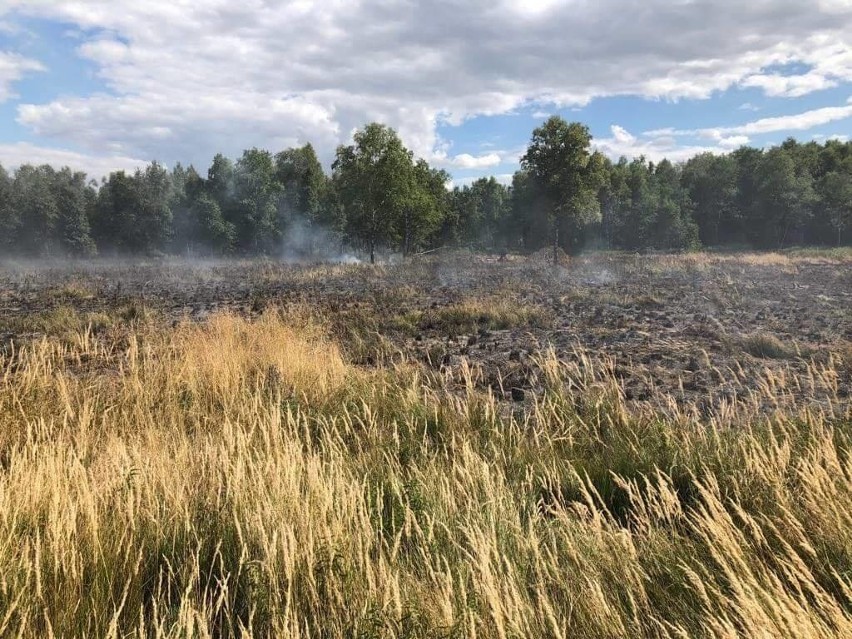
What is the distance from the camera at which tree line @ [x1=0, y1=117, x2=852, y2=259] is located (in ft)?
170

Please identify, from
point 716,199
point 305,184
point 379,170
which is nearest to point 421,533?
point 379,170

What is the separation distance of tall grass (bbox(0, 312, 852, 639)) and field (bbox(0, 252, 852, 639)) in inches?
0.7

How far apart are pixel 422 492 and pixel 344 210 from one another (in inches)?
1966

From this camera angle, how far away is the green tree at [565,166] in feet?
82.1

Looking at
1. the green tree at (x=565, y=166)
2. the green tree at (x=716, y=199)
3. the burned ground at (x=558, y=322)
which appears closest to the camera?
the burned ground at (x=558, y=322)

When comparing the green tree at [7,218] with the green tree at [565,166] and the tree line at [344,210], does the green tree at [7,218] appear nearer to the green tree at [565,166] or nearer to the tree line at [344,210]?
the tree line at [344,210]

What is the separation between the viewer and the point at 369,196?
32344mm

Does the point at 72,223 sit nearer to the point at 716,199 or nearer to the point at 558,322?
the point at 558,322

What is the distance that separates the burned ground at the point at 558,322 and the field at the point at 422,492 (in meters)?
0.10

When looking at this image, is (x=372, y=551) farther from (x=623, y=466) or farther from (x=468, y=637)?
(x=623, y=466)

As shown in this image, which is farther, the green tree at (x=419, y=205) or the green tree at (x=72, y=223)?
the green tree at (x=72, y=223)

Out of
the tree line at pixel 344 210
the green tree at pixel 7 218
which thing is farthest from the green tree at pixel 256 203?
the green tree at pixel 7 218

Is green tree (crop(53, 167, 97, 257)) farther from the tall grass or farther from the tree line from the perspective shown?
the tall grass

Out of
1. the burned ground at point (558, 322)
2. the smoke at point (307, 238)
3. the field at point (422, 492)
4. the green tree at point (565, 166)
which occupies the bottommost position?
the burned ground at point (558, 322)
